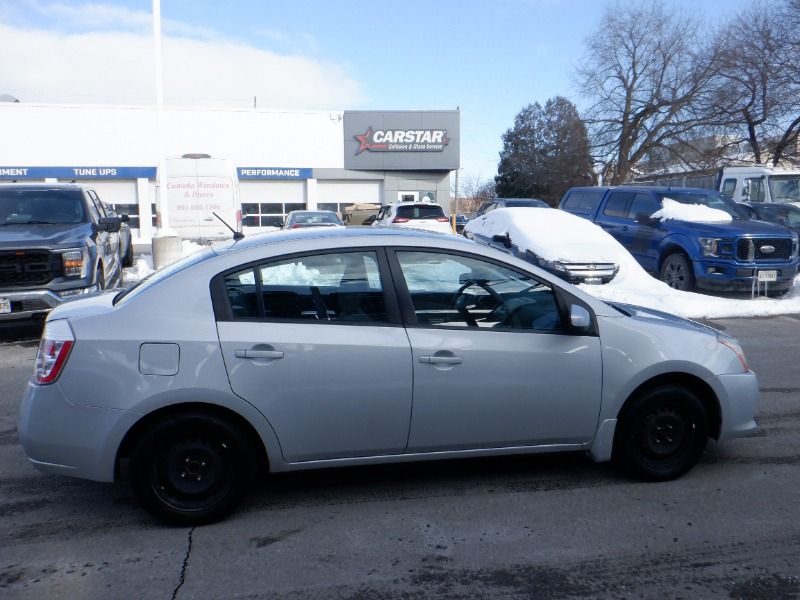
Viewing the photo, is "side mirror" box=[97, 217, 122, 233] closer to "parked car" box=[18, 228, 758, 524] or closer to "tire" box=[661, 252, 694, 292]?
"parked car" box=[18, 228, 758, 524]

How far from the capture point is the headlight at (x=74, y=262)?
29.3 ft

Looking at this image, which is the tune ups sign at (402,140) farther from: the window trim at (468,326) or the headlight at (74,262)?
the window trim at (468,326)

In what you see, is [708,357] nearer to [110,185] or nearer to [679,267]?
[679,267]

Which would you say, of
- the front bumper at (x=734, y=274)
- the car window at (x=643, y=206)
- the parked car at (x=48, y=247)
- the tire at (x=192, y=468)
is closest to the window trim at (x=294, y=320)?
the tire at (x=192, y=468)

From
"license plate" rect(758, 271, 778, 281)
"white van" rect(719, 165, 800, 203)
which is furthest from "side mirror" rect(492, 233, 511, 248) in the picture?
"white van" rect(719, 165, 800, 203)

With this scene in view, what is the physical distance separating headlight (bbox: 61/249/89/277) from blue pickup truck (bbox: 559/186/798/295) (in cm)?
962

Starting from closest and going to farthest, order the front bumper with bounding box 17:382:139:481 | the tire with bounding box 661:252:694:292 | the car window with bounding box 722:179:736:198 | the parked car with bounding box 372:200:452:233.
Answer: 1. the front bumper with bounding box 17:382:139:481
2. the tire with bounding box 661:252:694:292
3. the car window with bounding box 722:179:736:198
4. the parked car with bounding box 372:200:452:233

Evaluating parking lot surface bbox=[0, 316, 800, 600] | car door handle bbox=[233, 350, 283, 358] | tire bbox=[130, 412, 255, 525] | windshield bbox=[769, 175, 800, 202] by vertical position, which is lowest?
parking lot surface bbox=[0, 316, 800, 600]

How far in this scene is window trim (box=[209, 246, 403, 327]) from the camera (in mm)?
3982

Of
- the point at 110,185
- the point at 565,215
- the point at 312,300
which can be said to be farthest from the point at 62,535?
the point at 110,185

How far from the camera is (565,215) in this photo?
42.9ft

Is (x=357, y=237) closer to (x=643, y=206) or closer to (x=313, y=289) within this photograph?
(x=313, y=289)

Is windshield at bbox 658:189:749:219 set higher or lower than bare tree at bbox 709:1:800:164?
lower

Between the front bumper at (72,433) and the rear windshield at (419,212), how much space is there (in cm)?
1765
